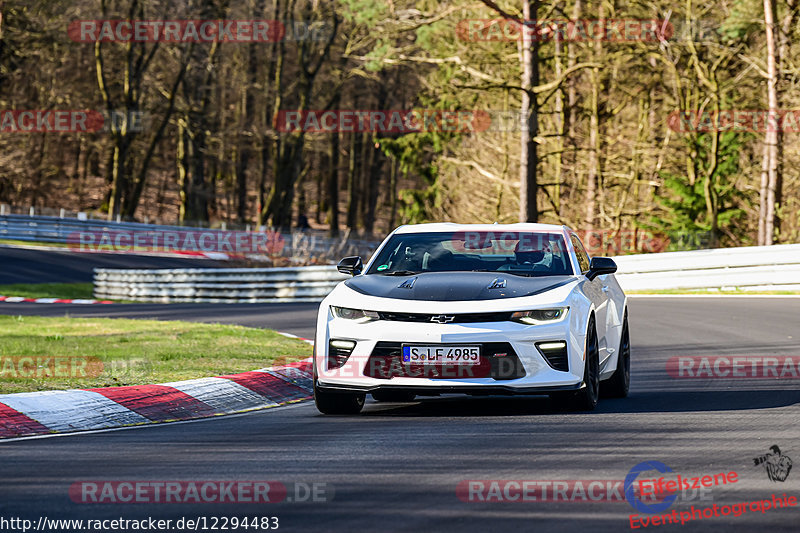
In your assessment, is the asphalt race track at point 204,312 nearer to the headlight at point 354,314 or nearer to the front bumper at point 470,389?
the headlight at point 354,314

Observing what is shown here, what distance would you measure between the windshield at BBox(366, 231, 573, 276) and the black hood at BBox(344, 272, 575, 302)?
34 centimetres

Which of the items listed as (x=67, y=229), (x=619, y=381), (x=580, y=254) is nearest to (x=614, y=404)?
(x=619, y=381)

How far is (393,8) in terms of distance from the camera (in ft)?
103

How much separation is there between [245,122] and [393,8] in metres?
37.7

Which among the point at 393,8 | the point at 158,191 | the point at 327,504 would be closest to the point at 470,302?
the point at 327,504

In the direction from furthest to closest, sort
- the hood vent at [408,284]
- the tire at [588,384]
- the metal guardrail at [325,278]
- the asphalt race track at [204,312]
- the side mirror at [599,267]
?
1. the metal guardrail at [325,278]
2. the asphalt race track at [204,312]
3. the side mirror at [599,267]
4. the hood vent at [408,284]
5. the tire at [588,384]

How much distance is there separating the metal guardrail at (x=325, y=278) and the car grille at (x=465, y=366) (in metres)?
18.3

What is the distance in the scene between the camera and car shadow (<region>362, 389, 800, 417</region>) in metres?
9.45

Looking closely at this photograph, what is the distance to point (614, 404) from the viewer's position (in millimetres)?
10062

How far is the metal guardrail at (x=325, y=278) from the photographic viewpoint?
2621 centimetres

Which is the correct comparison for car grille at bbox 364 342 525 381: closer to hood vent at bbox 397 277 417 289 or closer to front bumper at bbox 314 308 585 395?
front bumper at bbox 314 308 585 395

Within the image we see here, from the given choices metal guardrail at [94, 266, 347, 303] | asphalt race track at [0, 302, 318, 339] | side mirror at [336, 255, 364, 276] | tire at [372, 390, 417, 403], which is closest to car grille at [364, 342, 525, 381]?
tire at [372, 390, 417, 403]

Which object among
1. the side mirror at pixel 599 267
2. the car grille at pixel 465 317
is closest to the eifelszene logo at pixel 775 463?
the car grille at pixel 465 317

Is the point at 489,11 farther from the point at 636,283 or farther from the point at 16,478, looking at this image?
the point at 16,478
